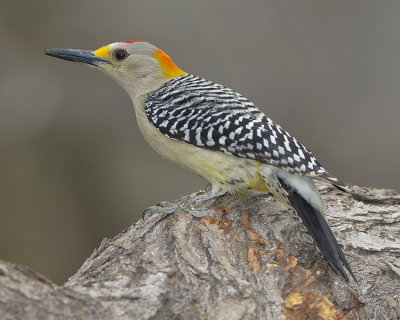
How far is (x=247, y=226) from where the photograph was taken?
4.34 m

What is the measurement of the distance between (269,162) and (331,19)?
14.6 ft

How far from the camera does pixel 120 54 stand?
5250mm

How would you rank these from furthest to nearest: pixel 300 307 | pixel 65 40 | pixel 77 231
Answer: pixel 77 231
pixel 65 40
pixel 300 307

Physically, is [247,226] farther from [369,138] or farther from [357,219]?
[369,138]

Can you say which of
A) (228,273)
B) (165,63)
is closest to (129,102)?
(165,63)

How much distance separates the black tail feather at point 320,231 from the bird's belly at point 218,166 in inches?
12.3

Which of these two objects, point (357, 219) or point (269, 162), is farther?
point (357, 219)

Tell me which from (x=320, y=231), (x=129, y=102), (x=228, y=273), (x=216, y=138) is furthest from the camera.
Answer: (x=129, y=102)

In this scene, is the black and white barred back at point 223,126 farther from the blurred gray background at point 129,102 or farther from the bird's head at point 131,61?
the blurred gray background at point 129,102

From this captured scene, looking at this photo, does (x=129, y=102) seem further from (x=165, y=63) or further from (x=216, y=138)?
(x=216, y=138)

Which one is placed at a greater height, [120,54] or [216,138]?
[120,54]

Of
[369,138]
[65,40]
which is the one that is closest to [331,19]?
[369,138]

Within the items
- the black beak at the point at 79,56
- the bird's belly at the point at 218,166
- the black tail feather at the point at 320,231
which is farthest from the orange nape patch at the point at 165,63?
the black tail feather at the point at 320,231

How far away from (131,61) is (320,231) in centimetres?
229
